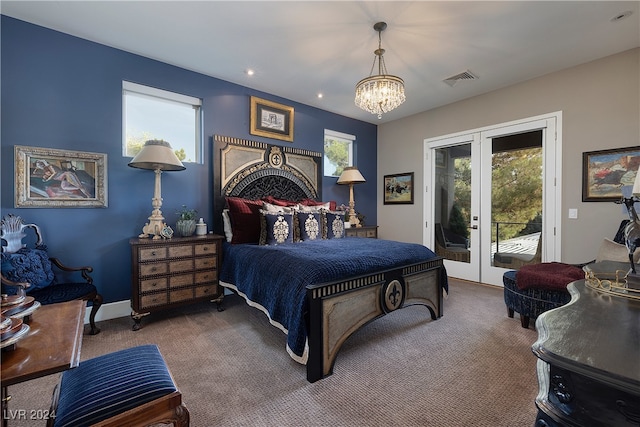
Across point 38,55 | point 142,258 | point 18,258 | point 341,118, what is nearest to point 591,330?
point 142,258

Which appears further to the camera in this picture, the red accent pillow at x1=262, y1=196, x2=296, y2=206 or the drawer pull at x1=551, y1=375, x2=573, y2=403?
the red accent pillow at x1=262, y1=196, x2=296, y2=206

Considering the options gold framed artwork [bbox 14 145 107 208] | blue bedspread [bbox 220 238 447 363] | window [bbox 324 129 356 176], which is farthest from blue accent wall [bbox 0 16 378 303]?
window [bbox 324 129 356 176]

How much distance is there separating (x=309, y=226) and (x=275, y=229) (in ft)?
1.54

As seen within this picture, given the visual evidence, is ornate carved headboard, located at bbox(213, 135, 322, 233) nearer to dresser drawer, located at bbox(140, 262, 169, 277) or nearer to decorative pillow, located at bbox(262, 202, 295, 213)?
decorative pillow, located at bbox(262, 202, 295, 213)

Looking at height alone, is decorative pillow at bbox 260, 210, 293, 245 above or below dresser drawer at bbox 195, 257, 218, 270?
above

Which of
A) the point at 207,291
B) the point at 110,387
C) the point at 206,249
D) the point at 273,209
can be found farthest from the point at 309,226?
the point at 110,387

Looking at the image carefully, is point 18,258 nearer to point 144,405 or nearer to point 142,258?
point 142,258

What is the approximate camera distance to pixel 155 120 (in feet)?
11.5

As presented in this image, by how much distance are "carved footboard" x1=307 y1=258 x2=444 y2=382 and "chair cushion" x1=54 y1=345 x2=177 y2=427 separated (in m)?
1.00

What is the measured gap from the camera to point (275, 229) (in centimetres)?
322

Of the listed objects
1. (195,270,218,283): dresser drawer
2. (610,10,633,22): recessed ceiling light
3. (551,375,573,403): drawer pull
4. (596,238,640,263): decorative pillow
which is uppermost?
(610,10,633,22): recessed ceiling light

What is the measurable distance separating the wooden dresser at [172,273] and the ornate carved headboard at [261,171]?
25.8 inches

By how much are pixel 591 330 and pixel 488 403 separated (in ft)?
3.87

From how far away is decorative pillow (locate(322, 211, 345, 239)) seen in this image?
3693 mm
